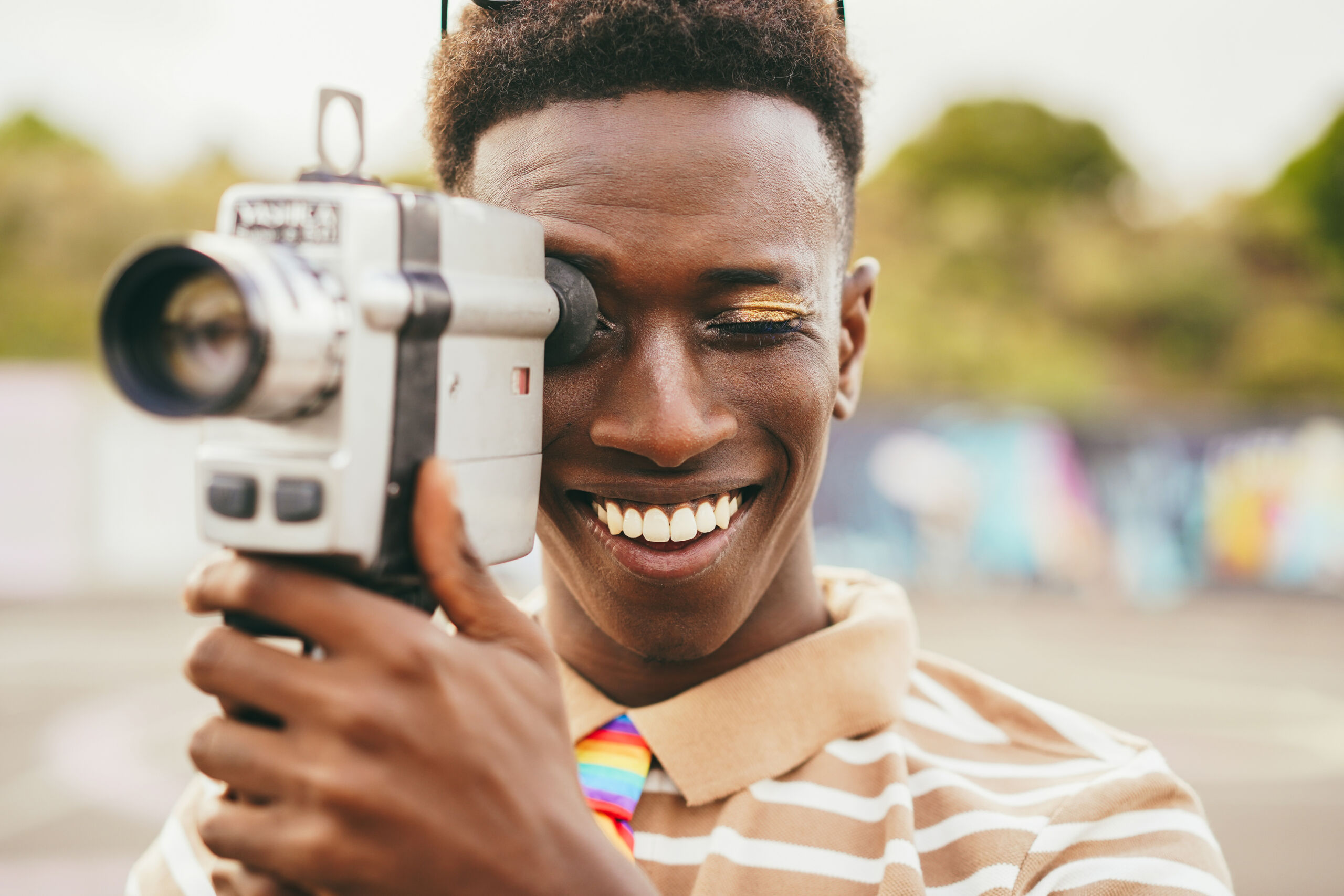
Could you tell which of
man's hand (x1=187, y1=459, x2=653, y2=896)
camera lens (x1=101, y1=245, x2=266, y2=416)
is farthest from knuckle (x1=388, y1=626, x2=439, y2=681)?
camera lens (x1=101, y1=245, x2=266, y2=416)

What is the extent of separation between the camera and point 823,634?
1825mm

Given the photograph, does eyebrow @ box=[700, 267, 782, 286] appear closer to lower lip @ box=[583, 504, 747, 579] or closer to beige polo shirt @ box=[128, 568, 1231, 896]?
lower lip @ box=[583, 504, 747, 579]

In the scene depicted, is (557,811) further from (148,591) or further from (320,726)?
(148,591)

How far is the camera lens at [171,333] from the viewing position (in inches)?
40.2

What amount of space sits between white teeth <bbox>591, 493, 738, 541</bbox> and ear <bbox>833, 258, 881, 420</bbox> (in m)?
0.40

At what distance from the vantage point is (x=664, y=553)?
1.62m

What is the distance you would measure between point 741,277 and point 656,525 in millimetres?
369

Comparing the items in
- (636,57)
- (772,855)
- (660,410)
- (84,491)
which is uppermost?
(636,57)

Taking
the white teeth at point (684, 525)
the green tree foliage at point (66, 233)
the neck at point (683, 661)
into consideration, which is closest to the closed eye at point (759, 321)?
the white teeth at point (684, 525)

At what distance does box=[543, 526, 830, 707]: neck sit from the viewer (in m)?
1.84

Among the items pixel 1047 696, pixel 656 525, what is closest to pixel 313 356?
pixel 656 525

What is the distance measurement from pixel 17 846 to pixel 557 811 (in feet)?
20.8

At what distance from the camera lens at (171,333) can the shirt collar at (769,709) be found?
0.86 meters

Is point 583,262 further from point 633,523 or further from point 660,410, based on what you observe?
point 633,523
